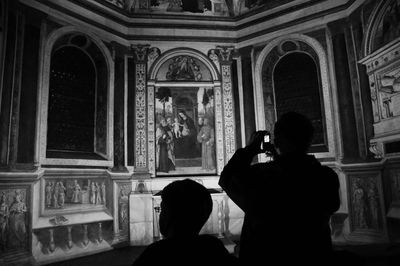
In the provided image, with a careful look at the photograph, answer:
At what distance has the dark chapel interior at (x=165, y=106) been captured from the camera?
22.2ft

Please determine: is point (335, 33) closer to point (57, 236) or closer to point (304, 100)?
point (304, 100)

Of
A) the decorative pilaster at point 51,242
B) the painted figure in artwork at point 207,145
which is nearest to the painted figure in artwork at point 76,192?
the decorative pilaster at point 51,242

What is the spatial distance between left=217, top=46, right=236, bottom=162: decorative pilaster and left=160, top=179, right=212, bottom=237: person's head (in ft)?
26.0

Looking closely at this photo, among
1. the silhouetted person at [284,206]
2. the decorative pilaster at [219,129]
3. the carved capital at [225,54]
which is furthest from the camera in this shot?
the carved capital at [225,54]

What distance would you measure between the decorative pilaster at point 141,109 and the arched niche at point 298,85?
333cm

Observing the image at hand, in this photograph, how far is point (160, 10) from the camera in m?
9.77

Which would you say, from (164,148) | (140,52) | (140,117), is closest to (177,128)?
(164,148)

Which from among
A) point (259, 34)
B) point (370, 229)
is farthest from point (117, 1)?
point (370, 229)

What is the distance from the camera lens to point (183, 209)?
1.40 metres

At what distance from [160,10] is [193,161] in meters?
4.78

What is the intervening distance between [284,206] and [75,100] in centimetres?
757

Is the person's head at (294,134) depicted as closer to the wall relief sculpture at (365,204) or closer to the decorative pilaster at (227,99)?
the wall relief sculpture at (365,204)

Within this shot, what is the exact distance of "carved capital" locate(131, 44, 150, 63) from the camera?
931 centimetres

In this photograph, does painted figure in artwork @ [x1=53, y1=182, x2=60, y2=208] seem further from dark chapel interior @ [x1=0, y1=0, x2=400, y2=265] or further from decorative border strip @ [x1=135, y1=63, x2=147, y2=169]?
decorative border strip @ [x1=135, y1=63, x2=147, y2=169]
